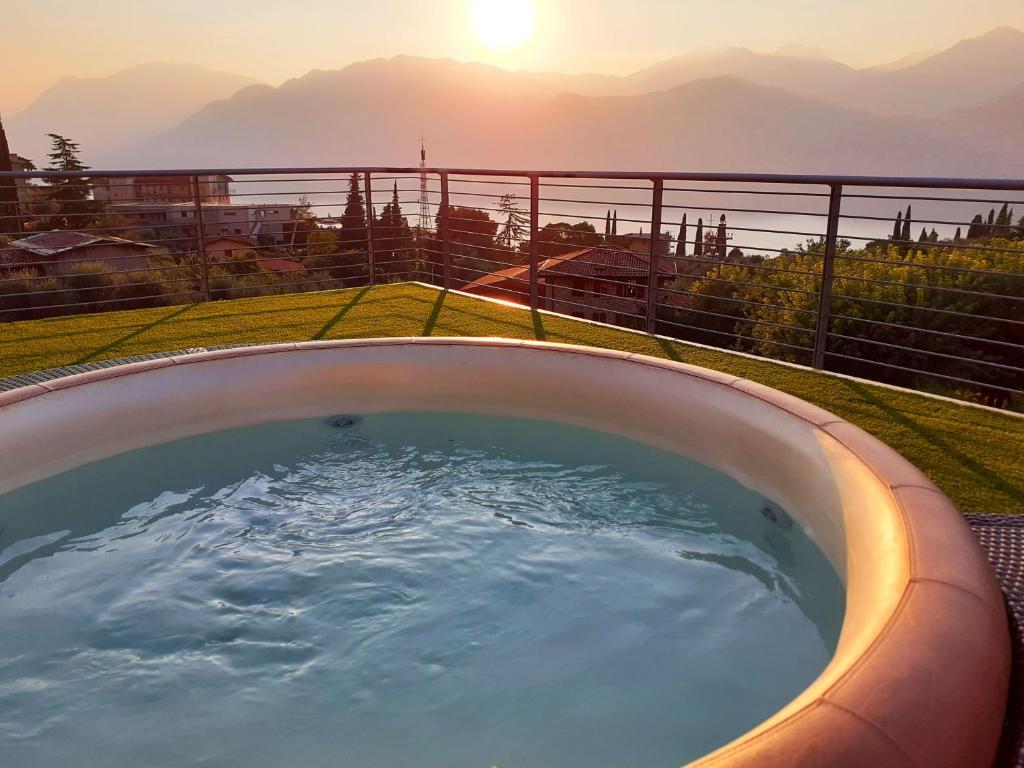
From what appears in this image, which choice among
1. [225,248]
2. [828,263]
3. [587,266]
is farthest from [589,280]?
[828,263]

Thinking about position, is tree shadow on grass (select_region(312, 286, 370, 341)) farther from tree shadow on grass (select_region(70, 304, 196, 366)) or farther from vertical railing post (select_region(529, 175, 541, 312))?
vertical railing post (select_region(529, 175, 541, 312))

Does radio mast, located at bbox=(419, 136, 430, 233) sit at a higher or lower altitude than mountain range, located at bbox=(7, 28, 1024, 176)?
lower

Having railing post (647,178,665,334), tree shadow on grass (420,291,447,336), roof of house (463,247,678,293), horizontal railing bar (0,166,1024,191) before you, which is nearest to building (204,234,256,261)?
horizontal railing bar (0,166,1024,191)

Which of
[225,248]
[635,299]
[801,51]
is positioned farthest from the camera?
[801,51]

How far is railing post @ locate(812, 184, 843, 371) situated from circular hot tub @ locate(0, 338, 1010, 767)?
3.18 feet

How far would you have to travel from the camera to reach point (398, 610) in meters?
2.10

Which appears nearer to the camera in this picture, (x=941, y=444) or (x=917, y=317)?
(x=941, y=444)

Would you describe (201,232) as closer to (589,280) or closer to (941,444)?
(941,444)

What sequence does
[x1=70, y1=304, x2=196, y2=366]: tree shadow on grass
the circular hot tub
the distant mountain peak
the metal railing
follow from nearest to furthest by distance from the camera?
the circular hot tub
the metal railing
[x1=70, y1=304, x2=196, y2=366]: tree shadow on grass
the distant mountain peak

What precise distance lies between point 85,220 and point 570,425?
96.2 feet

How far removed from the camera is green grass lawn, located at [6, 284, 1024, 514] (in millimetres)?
2516

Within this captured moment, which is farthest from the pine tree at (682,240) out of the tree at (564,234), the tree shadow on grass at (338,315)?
the tree shadow on grass at (338,315)

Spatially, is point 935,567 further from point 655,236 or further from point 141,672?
point 655,236

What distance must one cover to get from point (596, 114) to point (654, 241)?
339 feet
